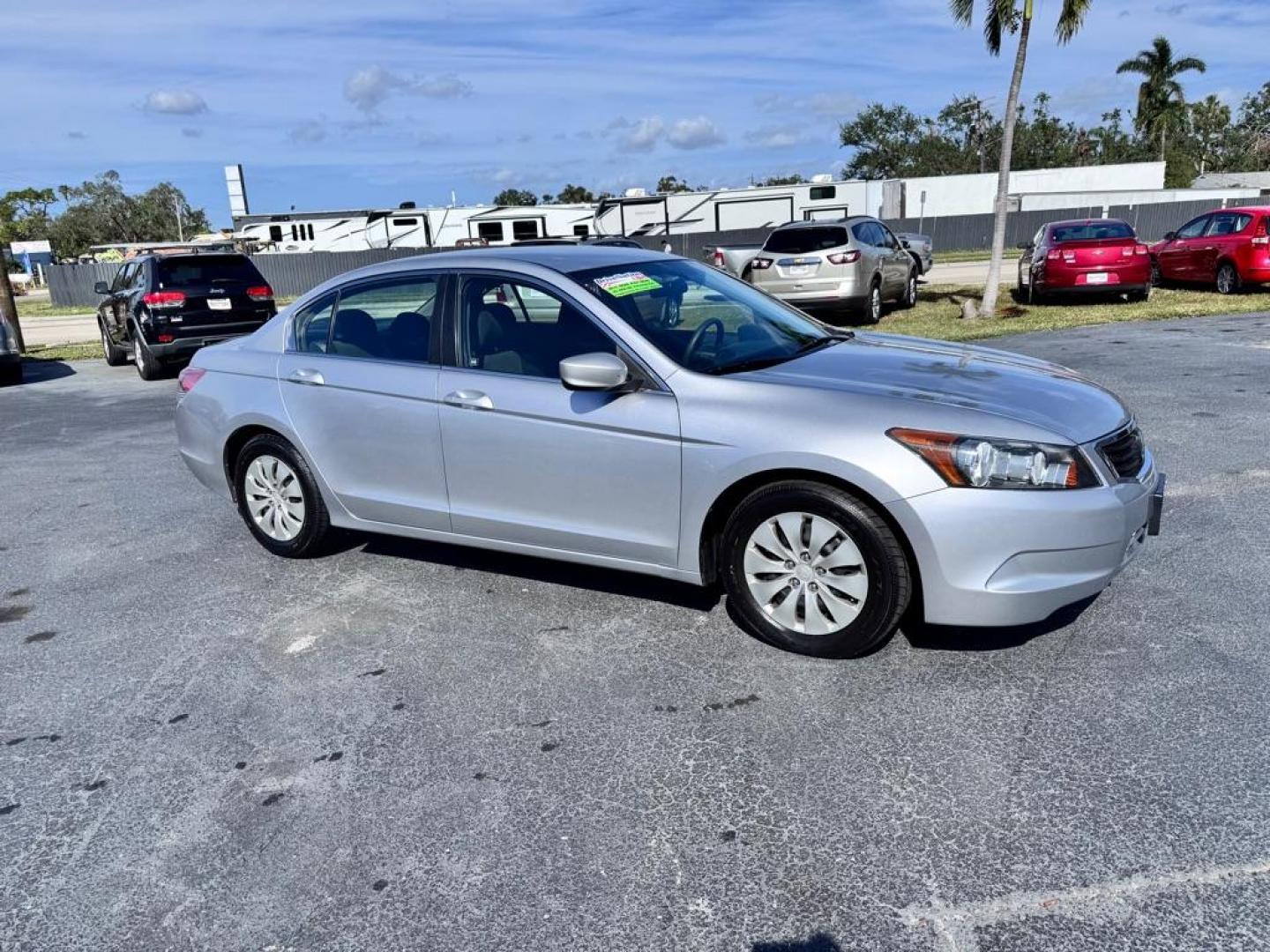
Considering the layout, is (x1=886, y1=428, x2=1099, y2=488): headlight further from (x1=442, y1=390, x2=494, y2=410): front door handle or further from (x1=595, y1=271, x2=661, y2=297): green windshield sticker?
(x1=442, y1=390, x2=494, y2=410): front door handle

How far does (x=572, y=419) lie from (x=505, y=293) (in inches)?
32.8

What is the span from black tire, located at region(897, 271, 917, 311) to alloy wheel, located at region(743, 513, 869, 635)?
14.4 metres

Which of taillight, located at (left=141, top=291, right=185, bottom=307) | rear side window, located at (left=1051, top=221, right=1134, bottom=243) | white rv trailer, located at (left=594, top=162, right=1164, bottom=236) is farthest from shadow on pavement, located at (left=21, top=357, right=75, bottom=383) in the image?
white rv trailer, located at (left=594, top=162, right=1164, bottom=236)

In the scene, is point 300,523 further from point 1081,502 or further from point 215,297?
point 215,297

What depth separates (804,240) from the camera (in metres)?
14.9

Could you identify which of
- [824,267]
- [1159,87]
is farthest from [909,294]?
[1159,87]

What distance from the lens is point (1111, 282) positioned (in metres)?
15.1

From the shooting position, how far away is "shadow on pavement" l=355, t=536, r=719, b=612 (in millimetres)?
4543

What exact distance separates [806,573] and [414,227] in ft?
114

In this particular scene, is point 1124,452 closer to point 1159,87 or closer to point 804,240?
point 804,240

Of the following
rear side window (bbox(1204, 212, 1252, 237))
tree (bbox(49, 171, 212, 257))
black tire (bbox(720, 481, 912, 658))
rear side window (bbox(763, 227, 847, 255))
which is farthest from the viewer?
tree (bbox(49, 171, 212, 257))

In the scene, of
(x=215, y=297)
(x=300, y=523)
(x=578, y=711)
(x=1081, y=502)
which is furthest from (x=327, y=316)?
(x=215, y=297)

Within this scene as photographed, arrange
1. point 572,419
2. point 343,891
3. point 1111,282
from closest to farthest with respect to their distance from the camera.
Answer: point 343,891 → point 572,419 → point 1111,282

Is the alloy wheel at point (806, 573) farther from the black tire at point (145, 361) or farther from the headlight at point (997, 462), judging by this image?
the black tire at point (145, 361)
